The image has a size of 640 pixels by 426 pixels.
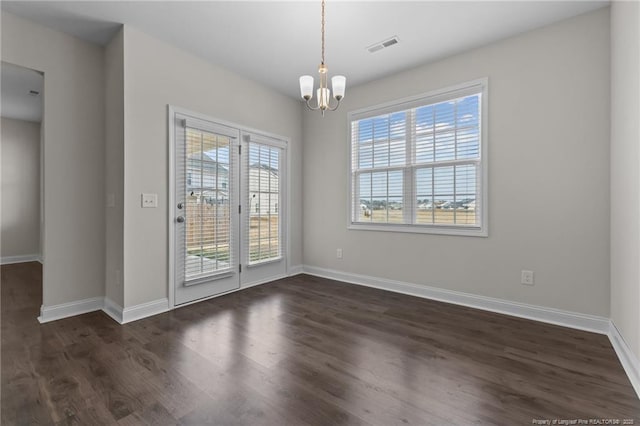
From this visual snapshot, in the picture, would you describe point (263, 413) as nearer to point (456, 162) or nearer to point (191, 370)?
point (191, 370)

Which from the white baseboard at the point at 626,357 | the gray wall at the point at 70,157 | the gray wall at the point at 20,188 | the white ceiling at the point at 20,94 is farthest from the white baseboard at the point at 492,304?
the gray wall at the point at 20,188

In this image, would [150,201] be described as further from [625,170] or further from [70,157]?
[625,170]

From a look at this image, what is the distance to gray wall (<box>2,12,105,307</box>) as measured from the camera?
277cm

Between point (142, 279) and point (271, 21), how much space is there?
9.20 feet

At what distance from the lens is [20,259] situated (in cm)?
555

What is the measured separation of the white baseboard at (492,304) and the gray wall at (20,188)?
6.18 m

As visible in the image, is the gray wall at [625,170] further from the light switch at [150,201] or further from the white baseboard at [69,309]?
the white baseboard at [69,309]

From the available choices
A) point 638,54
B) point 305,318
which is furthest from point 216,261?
point 638,54

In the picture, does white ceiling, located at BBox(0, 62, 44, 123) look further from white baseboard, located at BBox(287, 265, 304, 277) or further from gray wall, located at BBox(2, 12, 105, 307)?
white baseboard, located at BBox(287, 265, 304, 277)

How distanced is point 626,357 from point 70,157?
4.98 metres

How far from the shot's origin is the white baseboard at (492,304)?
2.57m

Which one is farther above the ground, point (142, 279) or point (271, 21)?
point (271, 21)

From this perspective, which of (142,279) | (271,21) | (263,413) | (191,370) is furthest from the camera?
(142,279)

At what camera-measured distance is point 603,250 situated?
2.51 metres
